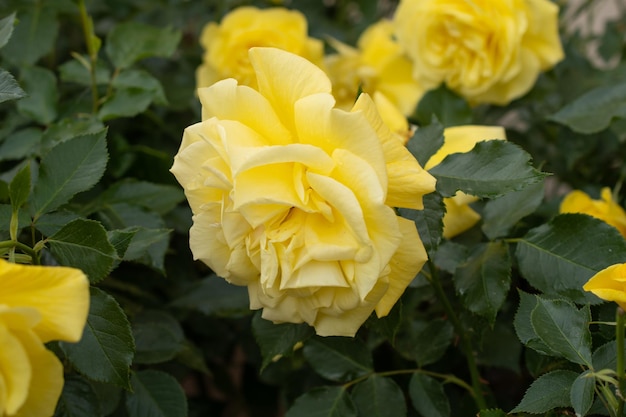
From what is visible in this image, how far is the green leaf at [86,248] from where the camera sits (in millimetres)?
481

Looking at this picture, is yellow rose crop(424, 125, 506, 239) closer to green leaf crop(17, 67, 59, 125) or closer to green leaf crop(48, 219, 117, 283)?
green leaf crop(48, 219, 117, 283)

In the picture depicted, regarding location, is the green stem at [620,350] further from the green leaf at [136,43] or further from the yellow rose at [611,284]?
the green leaf at [136,43]

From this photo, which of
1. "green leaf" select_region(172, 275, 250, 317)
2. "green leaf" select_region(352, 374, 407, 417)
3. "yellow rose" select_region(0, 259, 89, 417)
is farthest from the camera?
"green leaf" select_region(172, 275, 250, 317)

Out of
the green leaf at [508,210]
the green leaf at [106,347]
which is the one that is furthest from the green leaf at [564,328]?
the green leaf at [106,347]

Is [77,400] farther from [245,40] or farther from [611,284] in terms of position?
[245,40]

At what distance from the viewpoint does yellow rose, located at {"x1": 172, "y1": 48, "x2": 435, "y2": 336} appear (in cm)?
43

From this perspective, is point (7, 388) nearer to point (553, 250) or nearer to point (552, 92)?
point (553, 250)

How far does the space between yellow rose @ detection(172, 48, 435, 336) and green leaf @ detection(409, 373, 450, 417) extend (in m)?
0.15

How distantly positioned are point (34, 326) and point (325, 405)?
0.93ft

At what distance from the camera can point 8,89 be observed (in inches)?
20.2

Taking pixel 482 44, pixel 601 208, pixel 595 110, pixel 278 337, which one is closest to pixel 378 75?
pixel 482 44

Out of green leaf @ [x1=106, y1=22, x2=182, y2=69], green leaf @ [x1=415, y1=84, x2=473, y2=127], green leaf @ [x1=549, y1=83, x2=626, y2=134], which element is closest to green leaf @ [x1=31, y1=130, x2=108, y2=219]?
green leaf @ [x1=106, y1=22, x2=182, y2=69]

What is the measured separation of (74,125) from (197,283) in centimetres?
21

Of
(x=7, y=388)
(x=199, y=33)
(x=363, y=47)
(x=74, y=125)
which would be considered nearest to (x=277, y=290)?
→ (x=7, y=388)
